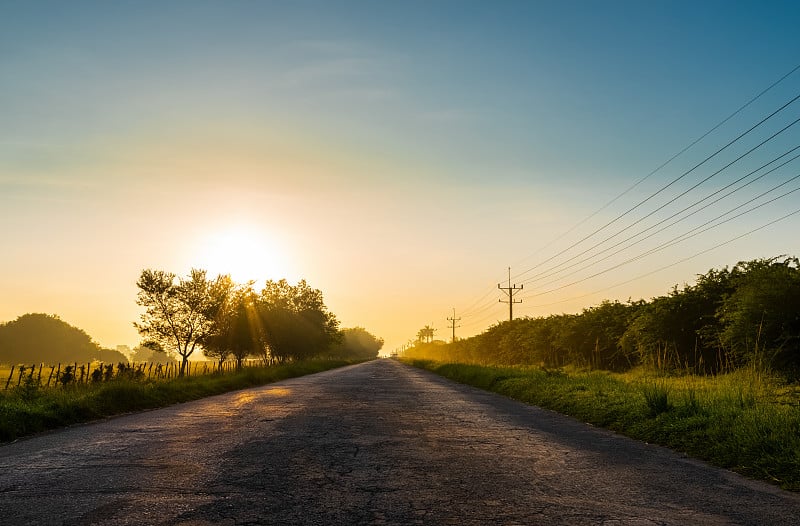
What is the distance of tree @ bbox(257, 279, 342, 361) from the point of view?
64.6 m

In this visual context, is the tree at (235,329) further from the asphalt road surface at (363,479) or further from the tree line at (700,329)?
the asphalt road surface at (363,479)

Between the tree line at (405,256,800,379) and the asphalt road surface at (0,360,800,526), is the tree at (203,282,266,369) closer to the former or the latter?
the tree line at (405,256,800,379)

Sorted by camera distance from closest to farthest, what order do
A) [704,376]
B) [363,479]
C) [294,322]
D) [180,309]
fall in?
[363,479], [704,376], [180,309], [294,322]

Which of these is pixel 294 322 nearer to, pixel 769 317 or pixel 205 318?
pixel 205 318

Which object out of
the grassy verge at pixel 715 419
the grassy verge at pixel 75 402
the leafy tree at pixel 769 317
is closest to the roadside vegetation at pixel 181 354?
the grassy verge at pixel 75 402

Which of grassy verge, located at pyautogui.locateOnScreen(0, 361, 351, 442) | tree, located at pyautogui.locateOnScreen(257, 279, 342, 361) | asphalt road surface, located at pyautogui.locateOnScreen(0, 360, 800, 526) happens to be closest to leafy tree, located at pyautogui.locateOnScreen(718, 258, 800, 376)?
asphalt road surface, located at pyautogui.locateOnScreen(0, 360, 800, 526)

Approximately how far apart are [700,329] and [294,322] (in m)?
52.4

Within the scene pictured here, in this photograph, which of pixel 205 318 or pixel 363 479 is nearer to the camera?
pixel 363 479

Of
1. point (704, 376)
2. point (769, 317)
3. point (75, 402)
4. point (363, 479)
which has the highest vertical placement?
point (769, 317)

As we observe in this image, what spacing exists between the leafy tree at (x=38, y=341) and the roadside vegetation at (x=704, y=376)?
12113cm

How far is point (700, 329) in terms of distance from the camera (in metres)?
22.7

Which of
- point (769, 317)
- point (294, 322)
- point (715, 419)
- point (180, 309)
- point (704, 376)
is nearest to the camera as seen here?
point (715, 419)

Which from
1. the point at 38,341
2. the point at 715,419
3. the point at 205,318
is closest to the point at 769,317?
the point at 715,419

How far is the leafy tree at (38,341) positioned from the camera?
392 feet
